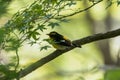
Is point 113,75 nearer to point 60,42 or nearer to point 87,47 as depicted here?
point 60,42

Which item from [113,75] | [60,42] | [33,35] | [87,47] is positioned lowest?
[113,75]

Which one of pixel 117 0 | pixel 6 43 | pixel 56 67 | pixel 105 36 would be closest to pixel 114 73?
pixel 105 36

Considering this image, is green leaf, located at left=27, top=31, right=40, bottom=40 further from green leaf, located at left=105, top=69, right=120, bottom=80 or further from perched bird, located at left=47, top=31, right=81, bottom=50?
green leaf, located at left=105, top=69, right=120, bottom=80

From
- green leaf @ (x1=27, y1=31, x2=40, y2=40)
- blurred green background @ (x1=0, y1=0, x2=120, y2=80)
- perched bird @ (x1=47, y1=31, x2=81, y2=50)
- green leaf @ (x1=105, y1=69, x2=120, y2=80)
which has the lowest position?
green leaf @ (x1=105, y1=69, x2=120, y2=80)

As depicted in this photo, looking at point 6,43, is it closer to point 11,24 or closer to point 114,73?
point 11,24

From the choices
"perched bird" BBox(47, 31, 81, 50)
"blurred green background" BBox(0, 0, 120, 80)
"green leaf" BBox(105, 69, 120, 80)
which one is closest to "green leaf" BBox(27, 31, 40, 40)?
"perched bird" BBox(47, 31, 81, 50)

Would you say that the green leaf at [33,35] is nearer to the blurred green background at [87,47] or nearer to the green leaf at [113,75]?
the green leaf at [113,75]

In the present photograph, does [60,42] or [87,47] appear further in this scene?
[87,47]

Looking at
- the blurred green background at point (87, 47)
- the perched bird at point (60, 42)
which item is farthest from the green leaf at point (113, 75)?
the blurred green background at point (87, 47)

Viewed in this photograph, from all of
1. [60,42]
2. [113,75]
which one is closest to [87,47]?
[60,42]

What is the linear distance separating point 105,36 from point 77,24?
17.4 feet

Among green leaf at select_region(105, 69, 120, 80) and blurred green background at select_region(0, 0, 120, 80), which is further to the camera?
blurred green background at select_region(0, 0, 120, 80)

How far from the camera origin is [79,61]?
704cm

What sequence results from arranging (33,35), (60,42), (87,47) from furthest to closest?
(87,47) < (60,42) < (33,35)
